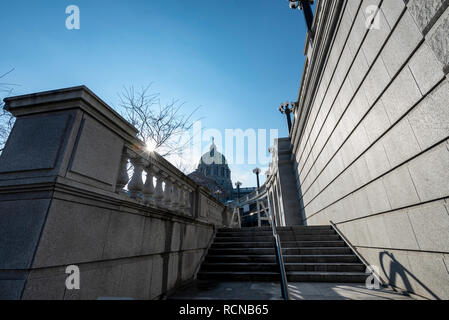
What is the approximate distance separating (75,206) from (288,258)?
5.84 m

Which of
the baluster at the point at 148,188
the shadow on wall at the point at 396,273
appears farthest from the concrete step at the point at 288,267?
the baluster at the point at 148,188

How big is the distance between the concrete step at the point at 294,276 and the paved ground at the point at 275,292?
205 millimetres

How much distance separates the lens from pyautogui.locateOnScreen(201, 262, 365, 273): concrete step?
17.3 ft

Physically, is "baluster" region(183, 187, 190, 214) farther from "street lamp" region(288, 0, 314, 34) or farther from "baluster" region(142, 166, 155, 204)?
"street lamp" region(288, 0, 314, 34)

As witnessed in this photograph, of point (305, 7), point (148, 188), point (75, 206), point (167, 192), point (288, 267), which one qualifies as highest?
point (305, 7)

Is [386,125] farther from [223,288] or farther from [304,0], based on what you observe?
[304,0]

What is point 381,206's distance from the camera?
4.40m

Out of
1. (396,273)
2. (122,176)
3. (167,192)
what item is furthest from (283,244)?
(122,176)

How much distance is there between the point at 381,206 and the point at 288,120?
1382cm

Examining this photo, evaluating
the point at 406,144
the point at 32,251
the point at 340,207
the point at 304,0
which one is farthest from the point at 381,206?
the point at 304,0

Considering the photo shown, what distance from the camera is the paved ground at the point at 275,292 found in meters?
3.81

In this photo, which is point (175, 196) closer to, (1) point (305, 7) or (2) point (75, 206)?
(2) point (75, 206)

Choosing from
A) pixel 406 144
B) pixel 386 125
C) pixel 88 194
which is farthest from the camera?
pixel 386 125

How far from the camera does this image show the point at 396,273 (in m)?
4.03
